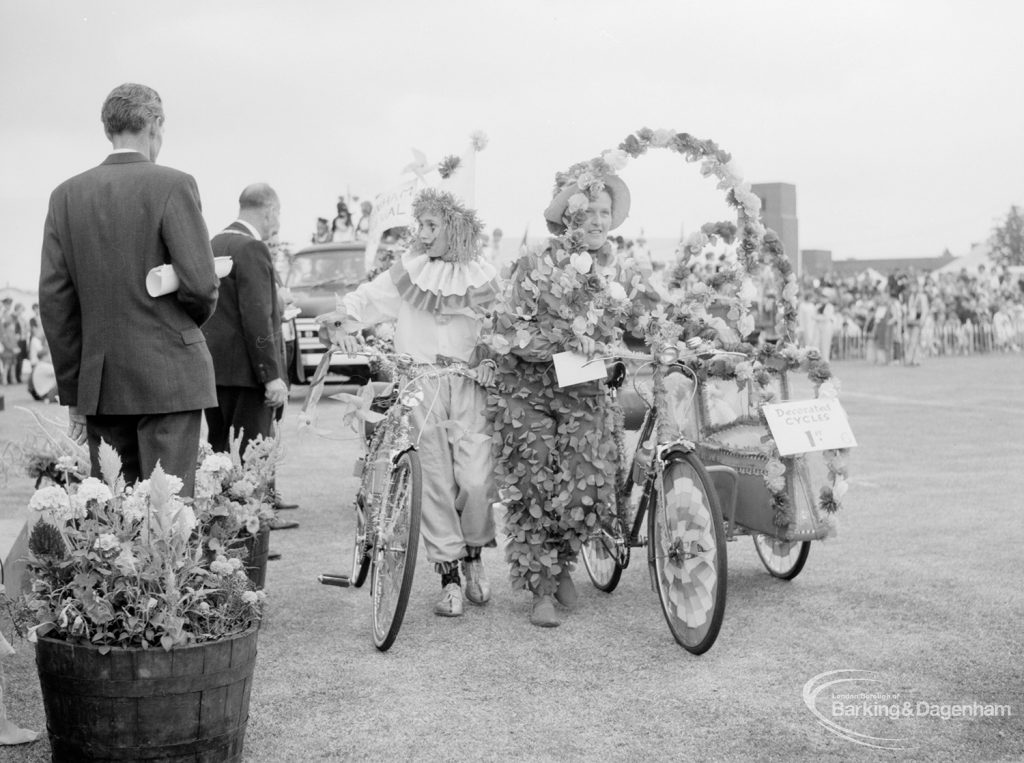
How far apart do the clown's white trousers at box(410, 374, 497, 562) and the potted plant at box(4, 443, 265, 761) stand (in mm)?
1966

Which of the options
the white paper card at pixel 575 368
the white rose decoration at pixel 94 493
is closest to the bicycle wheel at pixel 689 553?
the white paper card at pixel 575 368

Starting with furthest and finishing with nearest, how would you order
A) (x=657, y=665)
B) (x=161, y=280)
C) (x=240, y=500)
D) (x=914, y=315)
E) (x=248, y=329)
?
(x=914, y=315)
(x=248, y=329)
(x=240, y=500)
(x=657, y=665)
(x=161, y=280)

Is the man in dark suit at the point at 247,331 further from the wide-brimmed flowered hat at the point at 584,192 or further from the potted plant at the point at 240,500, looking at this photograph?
the wide-brimmed flowered hat at the point at 584,192

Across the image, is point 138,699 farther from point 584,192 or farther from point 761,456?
point 761,456

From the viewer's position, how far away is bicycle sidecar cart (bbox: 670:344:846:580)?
5.61 metres

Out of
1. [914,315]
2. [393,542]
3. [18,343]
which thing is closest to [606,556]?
[393,542]

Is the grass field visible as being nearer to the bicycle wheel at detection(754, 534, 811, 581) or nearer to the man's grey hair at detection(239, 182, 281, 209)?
the bicycle wheel at detection(754, 534, 811, 581)

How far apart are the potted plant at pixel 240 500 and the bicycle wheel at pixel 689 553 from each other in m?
1.72

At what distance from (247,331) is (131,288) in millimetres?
2330

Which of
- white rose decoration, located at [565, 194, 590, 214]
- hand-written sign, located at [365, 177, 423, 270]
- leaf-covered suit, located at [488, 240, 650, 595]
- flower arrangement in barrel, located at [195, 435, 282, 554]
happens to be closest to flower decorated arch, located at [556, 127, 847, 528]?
white rose decoration, located at [565, 194, 590, 214]

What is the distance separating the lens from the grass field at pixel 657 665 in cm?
402

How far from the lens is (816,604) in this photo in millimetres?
5773

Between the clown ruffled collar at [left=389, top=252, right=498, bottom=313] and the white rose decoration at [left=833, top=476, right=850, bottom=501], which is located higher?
the clown ruffled collar at [left=389, top=252, right=498, bottom=313]

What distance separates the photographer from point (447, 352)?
5.89 meters
